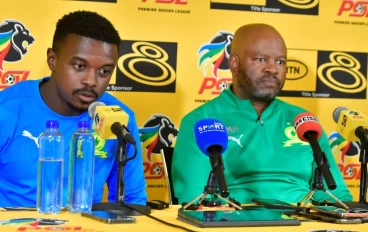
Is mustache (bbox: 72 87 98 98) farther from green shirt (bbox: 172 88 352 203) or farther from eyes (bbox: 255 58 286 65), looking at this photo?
eyes (bbox: 255 58 286 65)

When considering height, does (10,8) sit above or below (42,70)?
above

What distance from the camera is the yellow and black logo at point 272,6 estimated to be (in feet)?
15.1

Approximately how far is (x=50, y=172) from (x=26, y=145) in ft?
1.61

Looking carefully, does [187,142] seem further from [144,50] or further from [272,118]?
[144,50]

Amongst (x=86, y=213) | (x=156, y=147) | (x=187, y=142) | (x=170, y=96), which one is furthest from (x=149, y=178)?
(x=86, y=213)

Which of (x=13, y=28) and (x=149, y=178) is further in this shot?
(x=149, y=178)

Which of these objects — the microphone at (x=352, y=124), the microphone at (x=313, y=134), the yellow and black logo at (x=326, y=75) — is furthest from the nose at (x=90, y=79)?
the yellow and black logo at (x=326, y=75)

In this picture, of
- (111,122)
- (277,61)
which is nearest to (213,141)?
(111,122)

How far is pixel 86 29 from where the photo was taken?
3.28 metres

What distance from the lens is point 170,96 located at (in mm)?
4484

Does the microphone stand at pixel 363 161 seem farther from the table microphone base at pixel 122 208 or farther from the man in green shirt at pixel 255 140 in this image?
the table microphone base at pixel 122 208

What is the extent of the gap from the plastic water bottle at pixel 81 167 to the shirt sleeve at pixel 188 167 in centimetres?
87

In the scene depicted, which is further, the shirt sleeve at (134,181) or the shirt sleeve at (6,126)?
the shirt sleeve at (134,181)

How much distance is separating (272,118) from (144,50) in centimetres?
95
